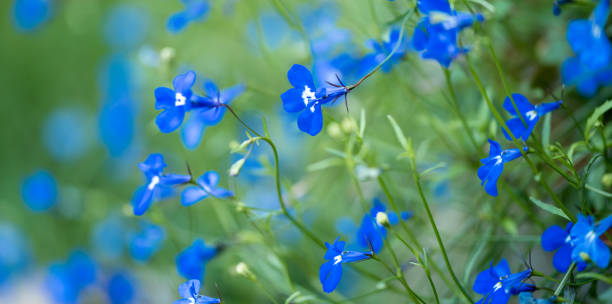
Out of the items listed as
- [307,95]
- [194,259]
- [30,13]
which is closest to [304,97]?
[307,95]

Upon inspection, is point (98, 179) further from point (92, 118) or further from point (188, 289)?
point (188, 289)

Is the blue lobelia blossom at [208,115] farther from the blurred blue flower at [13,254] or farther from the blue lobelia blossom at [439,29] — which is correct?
the blurred blue flower at [13,254]

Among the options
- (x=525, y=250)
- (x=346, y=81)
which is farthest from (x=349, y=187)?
(x=525, y=250)

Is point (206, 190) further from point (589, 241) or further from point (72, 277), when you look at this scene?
point (72, 277)

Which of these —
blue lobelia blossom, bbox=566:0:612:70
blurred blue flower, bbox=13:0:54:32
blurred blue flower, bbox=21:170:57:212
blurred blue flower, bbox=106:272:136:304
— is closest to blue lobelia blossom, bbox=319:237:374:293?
blue lobelia blossom, bbox=566:0:612:70

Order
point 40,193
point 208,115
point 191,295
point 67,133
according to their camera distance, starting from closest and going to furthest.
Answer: point 191,295 < point 208,115 < point 40,193 < point 67,133
